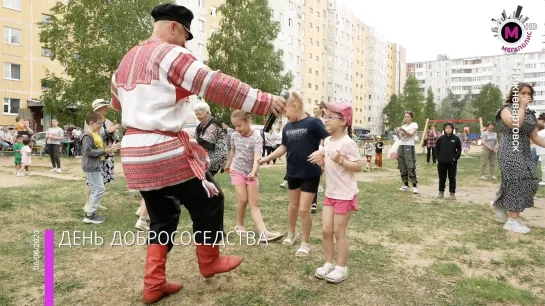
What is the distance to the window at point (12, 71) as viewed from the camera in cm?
3048

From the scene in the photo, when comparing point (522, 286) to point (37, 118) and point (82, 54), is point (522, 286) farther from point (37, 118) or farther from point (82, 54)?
point (37, 118)

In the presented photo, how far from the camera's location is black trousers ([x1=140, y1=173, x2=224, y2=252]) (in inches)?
123

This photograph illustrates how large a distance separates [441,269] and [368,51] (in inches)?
3258

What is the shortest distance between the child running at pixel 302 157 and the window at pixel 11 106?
32719 mm

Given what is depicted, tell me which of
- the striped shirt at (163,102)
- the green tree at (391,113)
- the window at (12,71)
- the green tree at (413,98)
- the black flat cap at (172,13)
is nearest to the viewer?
the striped shirt at (163,102)

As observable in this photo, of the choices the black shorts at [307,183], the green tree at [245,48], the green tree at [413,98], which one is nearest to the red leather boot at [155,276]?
the black shorts at [307,183]

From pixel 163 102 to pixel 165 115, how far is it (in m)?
0.09

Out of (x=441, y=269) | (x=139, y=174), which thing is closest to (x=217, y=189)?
(x=139, y=174)

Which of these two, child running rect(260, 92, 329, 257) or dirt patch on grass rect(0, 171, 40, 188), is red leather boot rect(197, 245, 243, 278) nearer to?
child running rect(260, 92, 329, 257)

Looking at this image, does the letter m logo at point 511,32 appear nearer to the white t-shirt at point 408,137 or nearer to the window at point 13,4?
the white t-shirt at point 408,137

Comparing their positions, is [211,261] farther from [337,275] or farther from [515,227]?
[515,227]

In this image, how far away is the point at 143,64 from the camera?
9.44 ft

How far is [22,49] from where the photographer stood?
31.4 meters

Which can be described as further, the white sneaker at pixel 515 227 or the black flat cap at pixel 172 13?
the white sneaker at pixel 515 227
